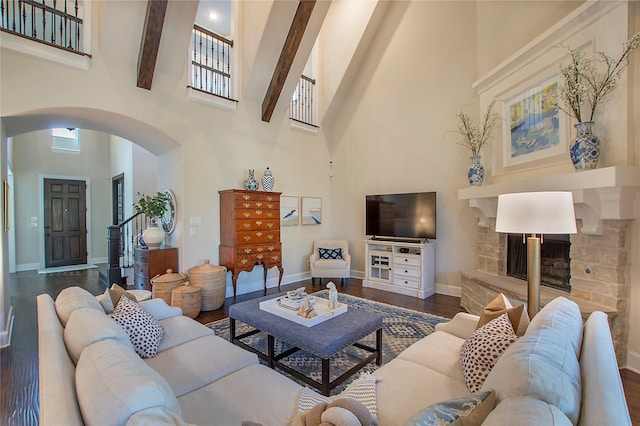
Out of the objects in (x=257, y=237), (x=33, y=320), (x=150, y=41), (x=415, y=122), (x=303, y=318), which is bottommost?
(x=33, y=320)

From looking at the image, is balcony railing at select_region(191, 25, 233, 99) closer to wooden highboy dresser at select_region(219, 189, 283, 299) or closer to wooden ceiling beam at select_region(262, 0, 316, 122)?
wooden ceiling beam at select_region(262, 0, 316, 122)

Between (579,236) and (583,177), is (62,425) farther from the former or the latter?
(579,236)

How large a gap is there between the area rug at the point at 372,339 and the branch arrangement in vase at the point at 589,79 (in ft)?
8.40

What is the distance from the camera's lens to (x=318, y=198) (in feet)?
20.3

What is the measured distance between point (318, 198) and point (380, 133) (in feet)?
5.87

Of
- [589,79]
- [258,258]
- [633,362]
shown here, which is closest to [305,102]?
[258,258]

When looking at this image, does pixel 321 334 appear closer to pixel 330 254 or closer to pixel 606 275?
pixel 606 275

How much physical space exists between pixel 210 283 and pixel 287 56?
3.55 meters

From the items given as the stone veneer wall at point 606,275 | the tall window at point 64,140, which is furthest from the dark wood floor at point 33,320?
the tall window at point 64,140

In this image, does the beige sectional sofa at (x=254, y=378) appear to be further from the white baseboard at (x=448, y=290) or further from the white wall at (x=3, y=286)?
the white baseboard at (x=448, y=290)

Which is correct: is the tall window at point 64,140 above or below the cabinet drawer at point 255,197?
above

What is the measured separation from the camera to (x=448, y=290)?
4723mm

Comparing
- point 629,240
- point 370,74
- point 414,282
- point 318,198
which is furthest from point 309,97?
point 629,240

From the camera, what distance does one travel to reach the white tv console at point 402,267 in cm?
460
